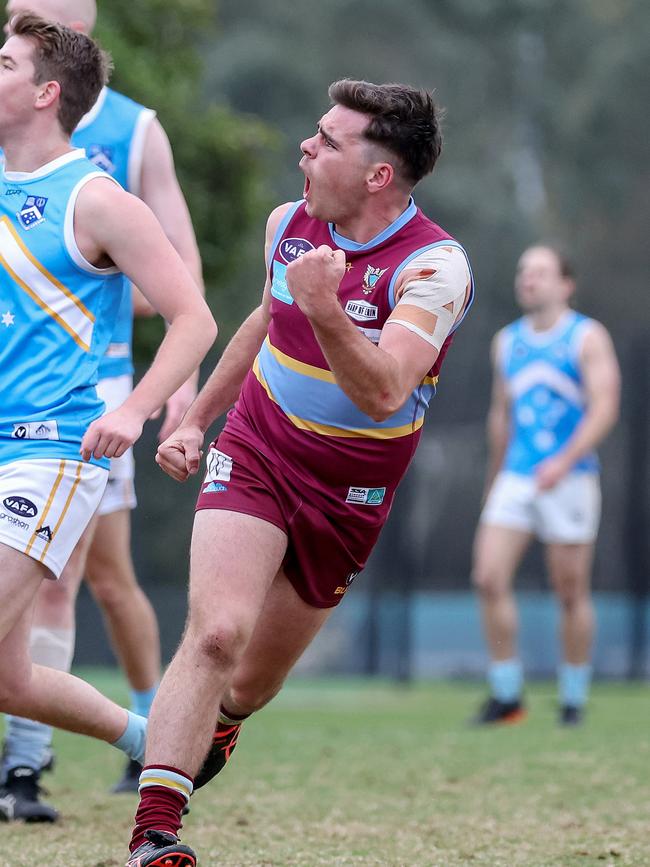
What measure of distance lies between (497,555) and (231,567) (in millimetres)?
5178

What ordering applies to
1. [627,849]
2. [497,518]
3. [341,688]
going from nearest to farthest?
[627,849]
[497,518]
[341,688]

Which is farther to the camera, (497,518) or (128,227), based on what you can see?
(497,518)

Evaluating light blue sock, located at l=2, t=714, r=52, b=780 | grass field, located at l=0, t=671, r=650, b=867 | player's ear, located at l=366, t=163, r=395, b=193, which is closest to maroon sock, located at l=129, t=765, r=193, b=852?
grass field, located at l=0, t=671, r=650, b=867

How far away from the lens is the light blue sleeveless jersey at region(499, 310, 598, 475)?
30.5 ft

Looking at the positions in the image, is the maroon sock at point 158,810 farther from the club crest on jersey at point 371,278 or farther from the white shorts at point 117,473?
the white shorts at point 117,473

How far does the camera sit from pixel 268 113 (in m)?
34.1

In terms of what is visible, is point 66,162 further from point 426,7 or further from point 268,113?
point 426,7

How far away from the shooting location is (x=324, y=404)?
13.9ft

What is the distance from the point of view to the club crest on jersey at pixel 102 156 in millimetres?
5453

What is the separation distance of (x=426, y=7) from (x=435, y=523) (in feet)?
85.1

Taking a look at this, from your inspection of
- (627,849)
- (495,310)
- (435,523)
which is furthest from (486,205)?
(627,849)

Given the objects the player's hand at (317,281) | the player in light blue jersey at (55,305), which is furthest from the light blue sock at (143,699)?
the player's hand at (317,281)

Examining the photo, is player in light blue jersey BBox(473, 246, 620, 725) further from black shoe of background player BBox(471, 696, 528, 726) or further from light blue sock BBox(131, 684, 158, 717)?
light blue sock BBox(131, 684, 158, 717)

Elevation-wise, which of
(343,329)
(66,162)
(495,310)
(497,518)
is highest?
(495,310)
